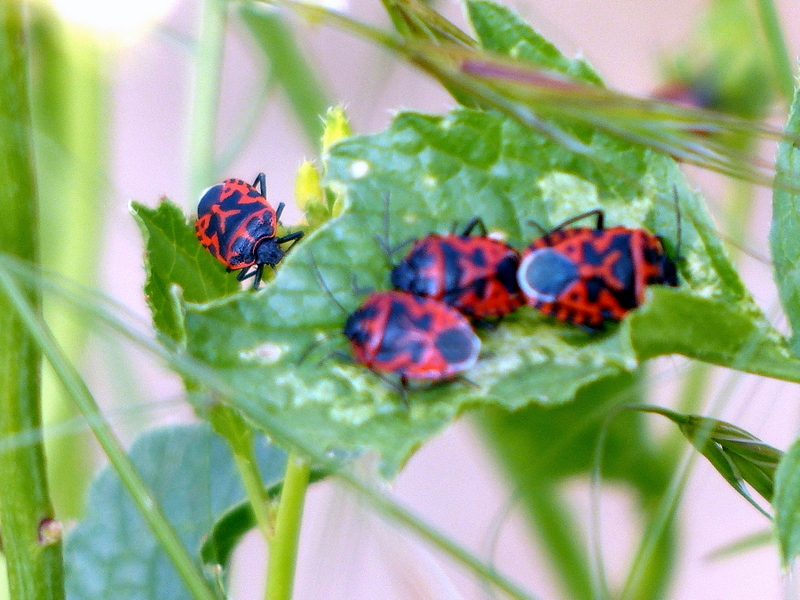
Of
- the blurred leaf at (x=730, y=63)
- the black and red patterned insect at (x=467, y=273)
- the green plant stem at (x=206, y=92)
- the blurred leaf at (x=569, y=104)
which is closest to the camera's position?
the blurred leaf at (x=569, y=104)

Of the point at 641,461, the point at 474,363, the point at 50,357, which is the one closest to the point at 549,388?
the point at 474,363

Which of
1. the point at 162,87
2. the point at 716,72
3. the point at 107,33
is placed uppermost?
the point at 162,87

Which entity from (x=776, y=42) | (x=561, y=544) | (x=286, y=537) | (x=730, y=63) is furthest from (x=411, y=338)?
(x=730, y=63)

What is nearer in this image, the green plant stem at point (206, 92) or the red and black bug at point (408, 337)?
the red and black bug at point (408, 337)

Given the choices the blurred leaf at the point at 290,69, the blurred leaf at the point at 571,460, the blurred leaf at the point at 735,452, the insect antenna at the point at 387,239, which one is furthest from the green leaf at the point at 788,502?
the blurred leaf at the point at 290,69

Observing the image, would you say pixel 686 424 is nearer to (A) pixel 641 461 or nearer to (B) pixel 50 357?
(B) pixel 50 357

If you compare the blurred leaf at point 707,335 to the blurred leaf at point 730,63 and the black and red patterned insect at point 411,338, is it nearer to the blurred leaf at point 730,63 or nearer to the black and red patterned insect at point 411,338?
the black and red patterned insect at point 411,338
